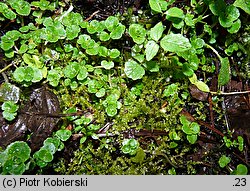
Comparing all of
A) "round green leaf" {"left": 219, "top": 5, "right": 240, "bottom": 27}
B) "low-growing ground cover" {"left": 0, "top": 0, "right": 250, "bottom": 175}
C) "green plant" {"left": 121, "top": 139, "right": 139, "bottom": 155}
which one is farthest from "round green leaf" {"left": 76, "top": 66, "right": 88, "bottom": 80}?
"round green leaf" {"left": 219, "top": 5, "right": 240, "bottom": 27}

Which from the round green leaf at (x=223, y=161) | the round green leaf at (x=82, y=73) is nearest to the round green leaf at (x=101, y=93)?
the round green leaf at (x=82, y=73)

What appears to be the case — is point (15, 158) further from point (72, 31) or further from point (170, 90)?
point (170, 90)

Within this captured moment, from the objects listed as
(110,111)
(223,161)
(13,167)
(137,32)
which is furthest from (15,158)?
(223,161)

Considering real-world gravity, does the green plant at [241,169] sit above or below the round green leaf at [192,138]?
below

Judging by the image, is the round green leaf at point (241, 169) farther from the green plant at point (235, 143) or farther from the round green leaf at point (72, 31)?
the round green leaf at point (72, 31)

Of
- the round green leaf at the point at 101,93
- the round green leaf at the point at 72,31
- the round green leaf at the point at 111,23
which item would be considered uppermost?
the round green leaf at the point at 111,23

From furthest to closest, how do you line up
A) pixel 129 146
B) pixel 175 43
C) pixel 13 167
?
1. pixel 129 146
2. pixel 175 43
3. pixel 13 167

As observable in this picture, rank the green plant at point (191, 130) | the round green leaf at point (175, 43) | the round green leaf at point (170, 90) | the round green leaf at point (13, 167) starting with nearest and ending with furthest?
the round green leaf at point (13, 167) → the round green leaf at point (175, 43) → the green plant at point (191, 130) → the round green leaf at point (170, 90)

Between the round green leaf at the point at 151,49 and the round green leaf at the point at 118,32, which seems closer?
the round green leaf at the point at 151,49
